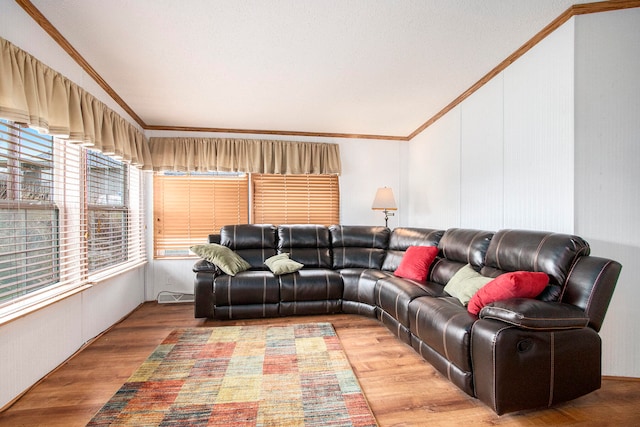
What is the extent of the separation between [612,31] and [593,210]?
4.02 ft

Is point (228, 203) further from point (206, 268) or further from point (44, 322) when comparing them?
point (44, 322)

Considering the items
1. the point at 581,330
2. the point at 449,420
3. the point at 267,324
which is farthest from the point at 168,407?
the point at 581,330

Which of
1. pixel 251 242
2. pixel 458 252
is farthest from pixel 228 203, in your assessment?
pixel 458 252

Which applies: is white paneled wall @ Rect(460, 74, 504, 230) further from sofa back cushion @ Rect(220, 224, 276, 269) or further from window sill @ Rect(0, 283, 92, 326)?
window sill @ Rect(0, 283, 92, 326)

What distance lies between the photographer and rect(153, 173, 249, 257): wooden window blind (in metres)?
4.21

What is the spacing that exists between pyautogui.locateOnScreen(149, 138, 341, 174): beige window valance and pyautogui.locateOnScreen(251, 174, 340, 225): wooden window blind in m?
0.16

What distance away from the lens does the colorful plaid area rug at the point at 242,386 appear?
1641 mm

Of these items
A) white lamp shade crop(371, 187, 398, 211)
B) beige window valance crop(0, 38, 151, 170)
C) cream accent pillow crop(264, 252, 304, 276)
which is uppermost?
beige window valance crop(0, 38, 151, 170)

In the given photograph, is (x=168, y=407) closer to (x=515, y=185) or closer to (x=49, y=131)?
(x=49, y=131)

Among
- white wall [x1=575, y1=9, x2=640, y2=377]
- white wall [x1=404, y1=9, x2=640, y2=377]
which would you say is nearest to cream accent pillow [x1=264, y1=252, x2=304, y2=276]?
white wall [x1=404, y1=9, x2=640, y2=377]

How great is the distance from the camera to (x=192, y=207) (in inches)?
168

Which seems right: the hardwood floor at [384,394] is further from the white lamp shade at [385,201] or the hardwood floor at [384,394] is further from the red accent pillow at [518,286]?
the white lamp shade at [385,201]

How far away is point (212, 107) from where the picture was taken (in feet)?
11.6

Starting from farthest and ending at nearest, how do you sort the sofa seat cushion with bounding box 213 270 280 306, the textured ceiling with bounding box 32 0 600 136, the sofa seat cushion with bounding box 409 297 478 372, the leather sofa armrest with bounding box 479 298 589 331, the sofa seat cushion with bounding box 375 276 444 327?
the sofa seat cushion with bounding box 213 270 280 306, the sofa seat cushion with bounding box 375 276 444 327, the textured ceiling with bounding box 32 0 600 136, the sofa seat cushion with bounding box 409 297 478 372, the leather sofa armrest with bounding box 479 298 589 331
